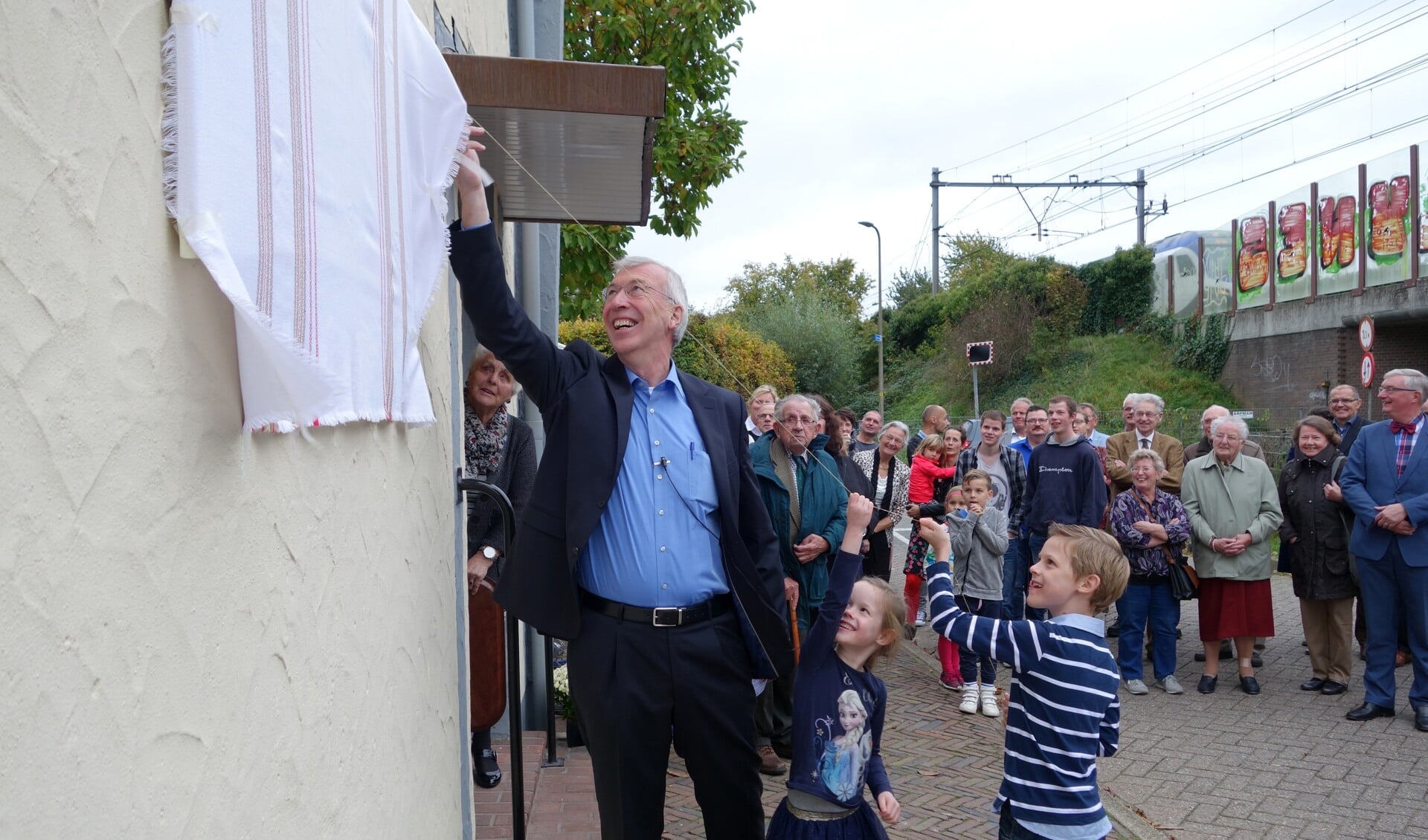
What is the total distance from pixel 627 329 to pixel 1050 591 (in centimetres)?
151

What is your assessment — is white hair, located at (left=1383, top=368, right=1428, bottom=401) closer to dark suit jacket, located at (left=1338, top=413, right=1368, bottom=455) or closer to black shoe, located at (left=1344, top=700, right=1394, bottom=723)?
dark suit jacket, located at (left=1338, top=413, right=1368, bottom=455)

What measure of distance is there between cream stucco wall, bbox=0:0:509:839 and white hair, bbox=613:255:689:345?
60.9 inches

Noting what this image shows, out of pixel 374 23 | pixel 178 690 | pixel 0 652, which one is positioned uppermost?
pixel 374 23

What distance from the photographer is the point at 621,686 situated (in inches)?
112

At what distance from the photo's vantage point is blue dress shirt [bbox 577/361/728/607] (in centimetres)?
287

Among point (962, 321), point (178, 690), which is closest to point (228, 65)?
point (178, 690)

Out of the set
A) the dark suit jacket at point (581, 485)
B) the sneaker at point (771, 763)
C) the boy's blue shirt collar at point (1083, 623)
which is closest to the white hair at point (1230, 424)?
the sneaker at point (771, 763)

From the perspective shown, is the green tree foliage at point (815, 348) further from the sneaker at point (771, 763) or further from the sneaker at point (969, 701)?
the sneaker at point (771, 763)

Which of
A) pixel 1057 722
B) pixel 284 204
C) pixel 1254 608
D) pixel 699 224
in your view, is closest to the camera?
pixel 284 204

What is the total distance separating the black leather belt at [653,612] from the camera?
2.85 m

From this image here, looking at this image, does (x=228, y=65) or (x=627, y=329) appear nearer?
(x=228, y=65)

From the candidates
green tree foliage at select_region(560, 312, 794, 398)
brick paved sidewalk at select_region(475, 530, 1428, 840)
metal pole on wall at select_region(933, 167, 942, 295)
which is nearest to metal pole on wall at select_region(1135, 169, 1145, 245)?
metal pole on wall at select_region(933, 167, 942, 295)

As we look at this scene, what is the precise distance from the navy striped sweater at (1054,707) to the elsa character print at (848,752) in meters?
0.36

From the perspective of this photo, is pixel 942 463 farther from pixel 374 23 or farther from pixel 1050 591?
pixel 374 23
